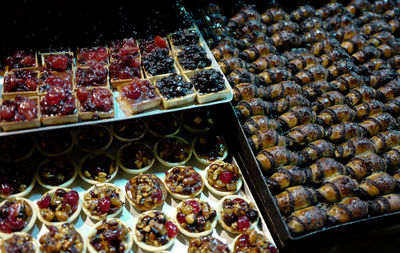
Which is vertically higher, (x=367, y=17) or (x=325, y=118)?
(x=367, y=17)

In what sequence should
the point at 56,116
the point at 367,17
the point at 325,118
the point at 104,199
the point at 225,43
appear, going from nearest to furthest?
the point at 56,116 < the point at 104,199 < the point at 325,118 < the point at 225,43 < the point at 367,17

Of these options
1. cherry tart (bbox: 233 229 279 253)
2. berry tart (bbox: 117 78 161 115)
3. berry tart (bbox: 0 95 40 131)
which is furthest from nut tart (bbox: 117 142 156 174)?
cherry tart (bbox: 233 229 279 253)

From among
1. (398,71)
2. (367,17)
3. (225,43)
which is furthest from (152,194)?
(367,17)

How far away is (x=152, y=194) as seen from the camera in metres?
3.56

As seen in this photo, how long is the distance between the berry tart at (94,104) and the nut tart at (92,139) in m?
0.70

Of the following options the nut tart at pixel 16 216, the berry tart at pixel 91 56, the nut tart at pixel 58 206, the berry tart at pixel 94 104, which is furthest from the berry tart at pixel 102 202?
the berry tart at pixel 91 56

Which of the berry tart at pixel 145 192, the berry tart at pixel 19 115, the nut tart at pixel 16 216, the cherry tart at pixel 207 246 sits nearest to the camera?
the berry tart at pixel 19 115

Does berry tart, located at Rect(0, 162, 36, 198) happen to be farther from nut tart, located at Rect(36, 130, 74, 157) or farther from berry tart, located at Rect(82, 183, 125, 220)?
berry tart, located at Rect(82, 183, 125, 220)

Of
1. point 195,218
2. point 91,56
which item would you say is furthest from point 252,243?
point 91,56

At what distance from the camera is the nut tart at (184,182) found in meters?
3.68

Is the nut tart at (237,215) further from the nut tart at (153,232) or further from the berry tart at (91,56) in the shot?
the berry tart at (91,56)

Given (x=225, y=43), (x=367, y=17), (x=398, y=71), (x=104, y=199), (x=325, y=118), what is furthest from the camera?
(x=367, y=17)

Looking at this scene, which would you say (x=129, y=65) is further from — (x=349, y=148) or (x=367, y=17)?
(x=367, y=17)

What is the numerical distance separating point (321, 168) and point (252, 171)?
67 centimetres
